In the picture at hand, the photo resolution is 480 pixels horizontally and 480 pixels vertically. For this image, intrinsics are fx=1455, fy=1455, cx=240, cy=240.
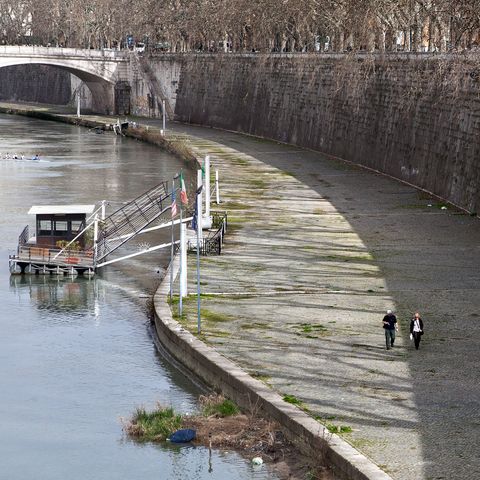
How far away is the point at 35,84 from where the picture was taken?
456 ft

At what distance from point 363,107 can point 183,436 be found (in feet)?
142

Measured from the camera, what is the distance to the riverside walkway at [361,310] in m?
21.5

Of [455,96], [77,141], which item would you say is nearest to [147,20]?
[77,141]

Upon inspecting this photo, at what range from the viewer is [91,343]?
30.9 meters

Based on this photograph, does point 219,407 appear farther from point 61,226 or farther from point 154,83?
point 154,83

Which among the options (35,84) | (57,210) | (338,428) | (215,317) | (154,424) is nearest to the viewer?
(338,428)

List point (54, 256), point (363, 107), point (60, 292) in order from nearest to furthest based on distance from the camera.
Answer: point (60, 292), point (54, 256), point (363, 107)

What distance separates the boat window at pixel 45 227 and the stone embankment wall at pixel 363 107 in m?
13.4

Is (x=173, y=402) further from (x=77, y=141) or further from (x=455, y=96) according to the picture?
(x=77, y=141)

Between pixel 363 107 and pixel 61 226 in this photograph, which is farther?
pixel 363 107

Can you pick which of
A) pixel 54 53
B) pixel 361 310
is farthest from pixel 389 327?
pixel 54 53

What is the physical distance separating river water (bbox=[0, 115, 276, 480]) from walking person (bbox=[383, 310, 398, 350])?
11.8 ft

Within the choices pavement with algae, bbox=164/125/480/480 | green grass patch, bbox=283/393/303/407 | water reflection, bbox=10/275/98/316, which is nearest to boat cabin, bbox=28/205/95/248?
water reflection, bbox=10/275/98/316

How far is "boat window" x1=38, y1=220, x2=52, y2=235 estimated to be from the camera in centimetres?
4053
